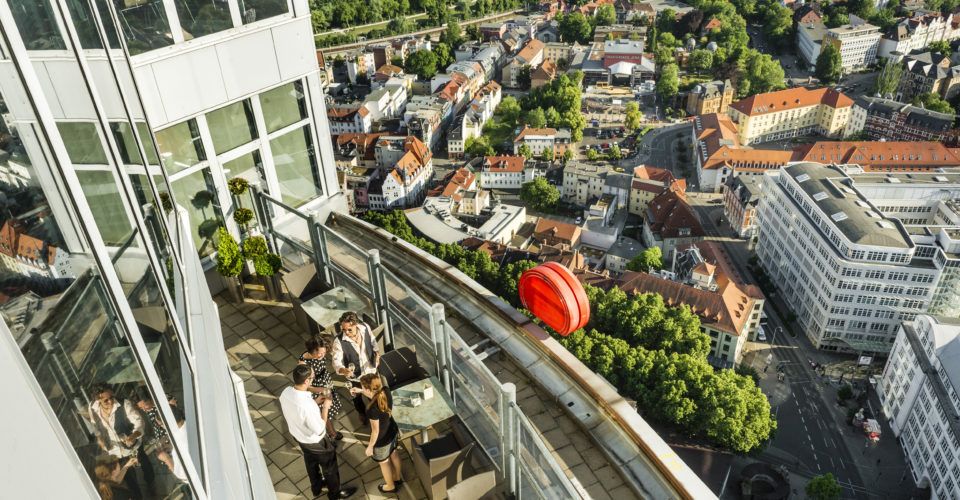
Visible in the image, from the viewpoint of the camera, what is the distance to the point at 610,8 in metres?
84.2

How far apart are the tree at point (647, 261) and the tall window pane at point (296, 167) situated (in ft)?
104

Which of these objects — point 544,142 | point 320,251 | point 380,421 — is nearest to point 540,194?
point 544,142

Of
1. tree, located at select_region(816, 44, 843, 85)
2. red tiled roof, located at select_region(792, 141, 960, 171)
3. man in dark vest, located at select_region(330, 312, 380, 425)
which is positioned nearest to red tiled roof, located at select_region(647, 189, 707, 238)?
red tiled roof, located at select_region(792, 141, 960, 171)

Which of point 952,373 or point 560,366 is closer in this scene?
point 560,366

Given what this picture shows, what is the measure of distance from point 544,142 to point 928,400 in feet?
113

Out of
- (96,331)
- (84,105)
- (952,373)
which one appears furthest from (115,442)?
(952,373)

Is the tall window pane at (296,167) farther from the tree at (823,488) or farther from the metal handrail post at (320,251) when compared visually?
the tree at (823,488)

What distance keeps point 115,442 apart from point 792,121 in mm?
65013

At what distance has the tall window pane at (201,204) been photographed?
6566mm

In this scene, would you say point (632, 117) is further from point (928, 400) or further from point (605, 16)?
point (928, 400)

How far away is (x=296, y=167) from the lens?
25.2 ft

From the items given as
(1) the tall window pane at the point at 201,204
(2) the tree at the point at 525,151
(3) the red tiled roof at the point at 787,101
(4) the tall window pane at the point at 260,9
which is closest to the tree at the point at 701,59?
(3) the red tiled roof at the point at 787,101

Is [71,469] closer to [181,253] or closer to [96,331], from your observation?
[96,331]

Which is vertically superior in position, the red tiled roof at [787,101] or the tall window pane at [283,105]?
the tall window pane at [283,105]
